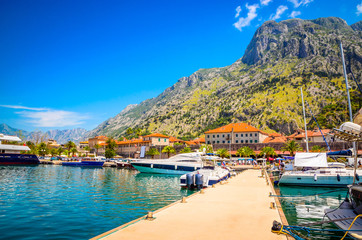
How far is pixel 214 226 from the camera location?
31.6 feet

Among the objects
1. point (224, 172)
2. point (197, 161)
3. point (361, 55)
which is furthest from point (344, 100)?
point (224, 172)

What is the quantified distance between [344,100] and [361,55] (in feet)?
209

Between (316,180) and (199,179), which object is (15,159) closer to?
(199,179)

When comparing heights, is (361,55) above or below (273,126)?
above

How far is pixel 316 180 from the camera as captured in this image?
30.4 meters

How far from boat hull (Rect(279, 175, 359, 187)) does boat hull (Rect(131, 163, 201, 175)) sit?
21346mm

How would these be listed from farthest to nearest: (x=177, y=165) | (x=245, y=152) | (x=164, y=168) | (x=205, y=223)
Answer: (x=245, y=152) < (x=164, y=168) < (x=177, y=165) < (x=205, y=223)

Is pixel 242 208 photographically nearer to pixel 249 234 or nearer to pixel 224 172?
pixel 249 234

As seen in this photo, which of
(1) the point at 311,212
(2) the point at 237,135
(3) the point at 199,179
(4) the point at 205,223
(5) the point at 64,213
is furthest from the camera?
(2) the point at 237,135

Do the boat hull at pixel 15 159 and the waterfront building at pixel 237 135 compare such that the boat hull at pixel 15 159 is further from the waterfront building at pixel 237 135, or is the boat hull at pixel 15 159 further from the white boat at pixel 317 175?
the white boat at pixel 317 175

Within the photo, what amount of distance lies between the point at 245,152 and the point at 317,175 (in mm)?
53580

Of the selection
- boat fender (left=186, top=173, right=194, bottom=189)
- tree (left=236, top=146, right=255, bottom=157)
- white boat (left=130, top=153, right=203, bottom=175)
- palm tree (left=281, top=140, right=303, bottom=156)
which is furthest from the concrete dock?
tree (left=236, top=146, right=255, bottom=157)

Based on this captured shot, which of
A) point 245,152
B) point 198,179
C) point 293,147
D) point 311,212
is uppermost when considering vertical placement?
point 293,147

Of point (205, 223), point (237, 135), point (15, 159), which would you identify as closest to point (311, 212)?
point (205, 223)
